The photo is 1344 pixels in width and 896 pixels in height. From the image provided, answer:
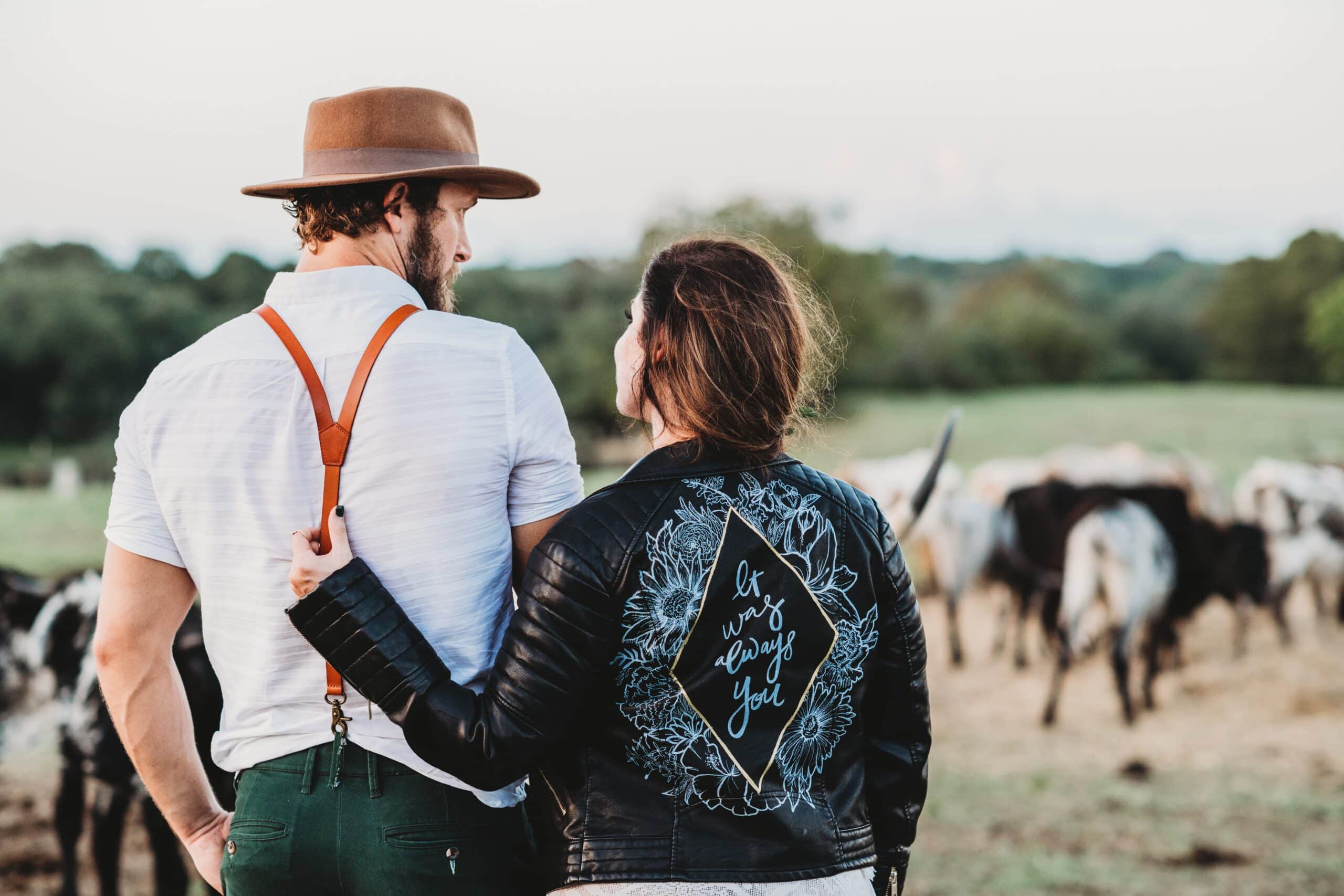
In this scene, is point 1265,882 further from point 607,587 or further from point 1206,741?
point 607,587

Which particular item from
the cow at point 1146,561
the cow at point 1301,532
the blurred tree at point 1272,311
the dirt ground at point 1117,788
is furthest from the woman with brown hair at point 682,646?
the blurred tree at point 1272,311

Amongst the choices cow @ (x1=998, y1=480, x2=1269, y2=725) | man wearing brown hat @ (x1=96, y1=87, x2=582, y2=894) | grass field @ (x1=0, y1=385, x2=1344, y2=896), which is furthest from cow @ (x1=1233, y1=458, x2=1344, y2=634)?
man wearing brown hat @ (x1=96, y1=87, x2=582, y2=894)

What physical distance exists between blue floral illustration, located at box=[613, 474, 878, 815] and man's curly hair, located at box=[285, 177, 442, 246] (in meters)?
0.68

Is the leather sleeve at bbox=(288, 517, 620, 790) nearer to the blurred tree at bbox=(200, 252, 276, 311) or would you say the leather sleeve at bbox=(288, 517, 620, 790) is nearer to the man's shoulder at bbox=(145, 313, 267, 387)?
the man's shoulder at bbox=(145, 313, 267, 387)

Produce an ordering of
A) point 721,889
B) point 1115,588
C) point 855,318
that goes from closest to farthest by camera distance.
Result: point 721,889 < point 1115,588 < point 855,318

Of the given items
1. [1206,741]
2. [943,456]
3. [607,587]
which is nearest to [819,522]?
[607,587]

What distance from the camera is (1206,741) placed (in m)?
7.86

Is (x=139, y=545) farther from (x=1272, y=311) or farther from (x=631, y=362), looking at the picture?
(x=1272, y=311)

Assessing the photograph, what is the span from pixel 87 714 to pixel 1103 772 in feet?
21.0

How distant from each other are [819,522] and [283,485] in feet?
2.60

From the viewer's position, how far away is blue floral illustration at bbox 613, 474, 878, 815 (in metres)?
1.44

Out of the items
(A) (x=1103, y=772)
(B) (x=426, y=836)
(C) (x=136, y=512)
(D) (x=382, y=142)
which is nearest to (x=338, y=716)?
(B) (x=426, y=836)

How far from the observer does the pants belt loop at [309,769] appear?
1.49m

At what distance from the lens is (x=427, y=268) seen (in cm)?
171
